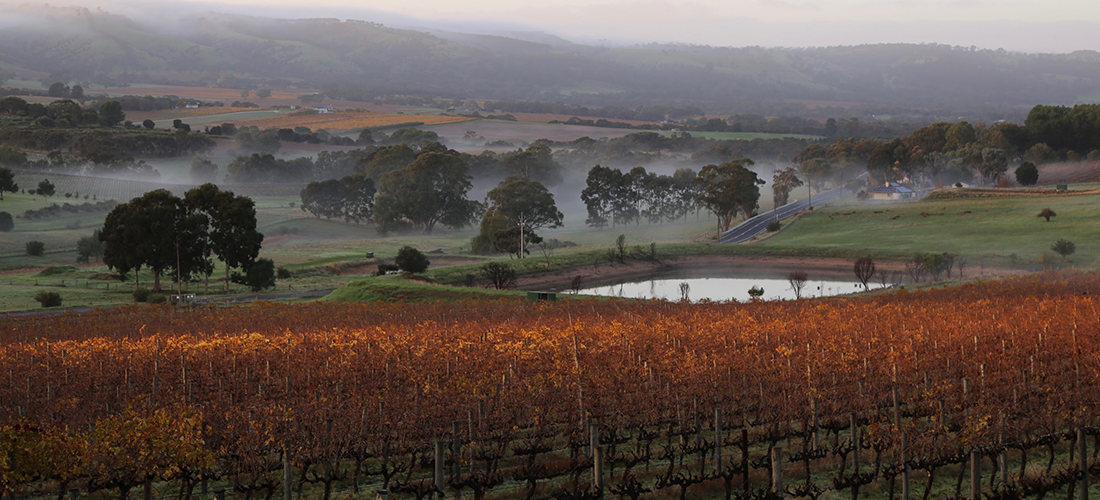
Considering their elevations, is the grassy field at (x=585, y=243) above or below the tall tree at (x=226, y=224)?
below

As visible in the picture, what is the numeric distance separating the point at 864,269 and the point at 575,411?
65.3 m

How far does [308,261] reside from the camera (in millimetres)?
95062

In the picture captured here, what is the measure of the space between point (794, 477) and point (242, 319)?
3184cm

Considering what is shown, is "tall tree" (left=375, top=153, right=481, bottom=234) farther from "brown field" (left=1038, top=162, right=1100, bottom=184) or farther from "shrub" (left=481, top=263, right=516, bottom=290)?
"brown field" (left=1038, top=162, right=1100, bottom=184)

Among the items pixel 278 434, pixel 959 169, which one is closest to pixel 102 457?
pixel 278 434

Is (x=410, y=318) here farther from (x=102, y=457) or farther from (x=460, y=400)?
(x=102, y=457)

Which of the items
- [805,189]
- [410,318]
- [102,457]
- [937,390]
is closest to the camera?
[102,457]

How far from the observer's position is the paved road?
362 feet

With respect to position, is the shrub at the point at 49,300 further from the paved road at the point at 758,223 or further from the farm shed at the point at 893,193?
the farm shed at the point at 893,193

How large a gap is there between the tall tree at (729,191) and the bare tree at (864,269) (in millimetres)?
33956

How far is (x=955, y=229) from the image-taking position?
321 ft

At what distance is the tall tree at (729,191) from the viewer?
117812 mm

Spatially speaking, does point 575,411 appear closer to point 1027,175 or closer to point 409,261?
point 409,261

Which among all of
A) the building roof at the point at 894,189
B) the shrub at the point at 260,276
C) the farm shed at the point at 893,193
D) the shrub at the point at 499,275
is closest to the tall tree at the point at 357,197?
the shrub at the point at 499,275
